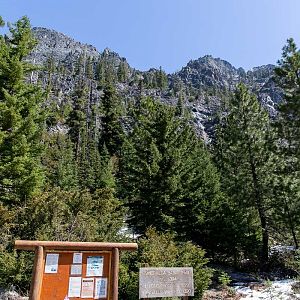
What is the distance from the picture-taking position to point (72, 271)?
5535mm

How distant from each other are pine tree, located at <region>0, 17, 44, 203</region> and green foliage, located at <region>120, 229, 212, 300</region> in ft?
20.0

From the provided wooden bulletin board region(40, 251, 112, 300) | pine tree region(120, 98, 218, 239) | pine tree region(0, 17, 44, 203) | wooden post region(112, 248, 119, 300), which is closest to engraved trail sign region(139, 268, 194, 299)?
wooden post region(112, 248, 119, 300)

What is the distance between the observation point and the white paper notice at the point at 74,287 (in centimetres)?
543

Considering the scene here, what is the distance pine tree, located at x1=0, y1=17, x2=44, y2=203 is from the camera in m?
15.3

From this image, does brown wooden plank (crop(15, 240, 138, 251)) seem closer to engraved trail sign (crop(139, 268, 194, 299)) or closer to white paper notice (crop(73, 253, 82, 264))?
white paper notice (crop(73, 253, 82, 264))

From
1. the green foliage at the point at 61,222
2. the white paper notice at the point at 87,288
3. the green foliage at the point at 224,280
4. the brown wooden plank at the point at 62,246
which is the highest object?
the green foliage at the point at 61,222

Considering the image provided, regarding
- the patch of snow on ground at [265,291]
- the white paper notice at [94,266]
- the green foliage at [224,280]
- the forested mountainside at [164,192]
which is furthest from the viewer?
the green foliage at [224,280]

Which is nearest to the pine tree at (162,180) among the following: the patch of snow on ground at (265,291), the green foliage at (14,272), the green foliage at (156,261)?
the patch of snow on ground at (265,291)

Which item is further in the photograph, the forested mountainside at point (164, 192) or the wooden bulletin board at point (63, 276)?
the forested mountainside at point (164, 192)

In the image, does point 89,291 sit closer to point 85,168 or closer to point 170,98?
point 85,168

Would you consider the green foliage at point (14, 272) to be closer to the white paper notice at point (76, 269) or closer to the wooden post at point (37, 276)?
the wooden post at point (37, 276)

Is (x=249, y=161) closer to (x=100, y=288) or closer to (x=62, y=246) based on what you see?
(x=100, y=288)

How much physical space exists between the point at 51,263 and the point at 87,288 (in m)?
0.67

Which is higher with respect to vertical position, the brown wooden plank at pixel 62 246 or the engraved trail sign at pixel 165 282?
the brown wooden plank at pixel 62 246
